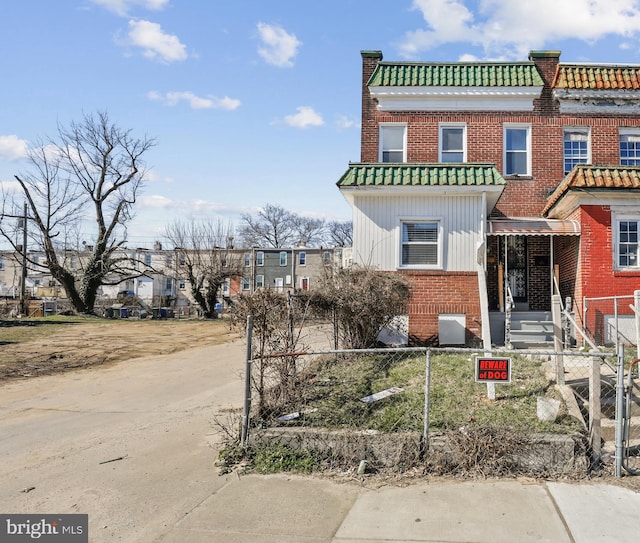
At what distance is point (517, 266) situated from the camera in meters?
15.6

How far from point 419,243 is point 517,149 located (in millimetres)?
5538

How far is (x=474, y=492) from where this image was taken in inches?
206

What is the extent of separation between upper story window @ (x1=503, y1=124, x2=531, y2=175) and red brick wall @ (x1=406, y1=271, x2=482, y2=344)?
4.90 metres

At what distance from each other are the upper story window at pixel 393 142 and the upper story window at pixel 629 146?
6599mm

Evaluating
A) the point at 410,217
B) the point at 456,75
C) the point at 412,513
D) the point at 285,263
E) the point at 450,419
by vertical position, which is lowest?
the point at 412,513

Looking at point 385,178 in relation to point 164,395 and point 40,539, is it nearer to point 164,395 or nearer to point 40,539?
point 164,395

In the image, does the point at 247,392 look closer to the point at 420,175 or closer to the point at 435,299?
the point at 435,299

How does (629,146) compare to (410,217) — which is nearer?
(410,217)

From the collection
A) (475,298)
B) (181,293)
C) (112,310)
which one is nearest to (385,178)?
(475,298)

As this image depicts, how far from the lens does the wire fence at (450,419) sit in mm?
5711

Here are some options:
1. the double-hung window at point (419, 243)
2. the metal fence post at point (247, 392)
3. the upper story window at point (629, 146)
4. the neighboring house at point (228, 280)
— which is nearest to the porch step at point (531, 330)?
the double-hung window at point (419, 243)

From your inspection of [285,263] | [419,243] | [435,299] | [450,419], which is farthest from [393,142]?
[285,263]

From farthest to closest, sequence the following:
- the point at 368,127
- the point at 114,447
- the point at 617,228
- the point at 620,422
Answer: the point at 368,127
the point at 617,228
the point at 114,447
the point at 620,422

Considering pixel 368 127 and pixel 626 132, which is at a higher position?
pixel 368 127
